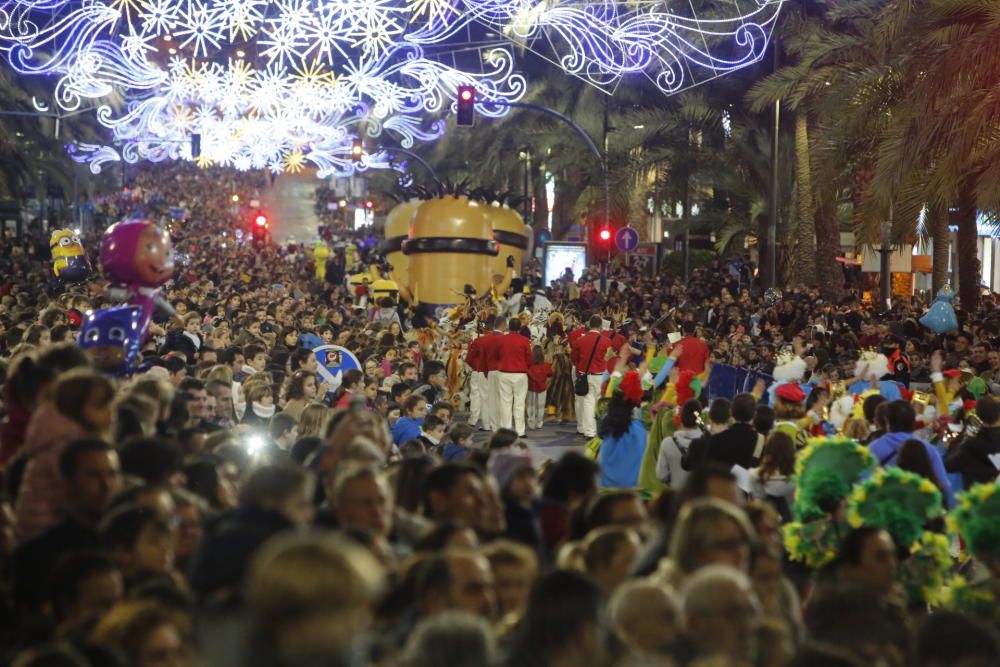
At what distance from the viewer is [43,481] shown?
21.3 ft

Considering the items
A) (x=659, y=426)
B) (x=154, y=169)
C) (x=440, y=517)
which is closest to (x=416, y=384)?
(x=659, y=426)

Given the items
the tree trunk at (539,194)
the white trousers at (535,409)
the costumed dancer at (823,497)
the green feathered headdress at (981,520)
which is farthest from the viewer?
the tree trunk at (539,194)

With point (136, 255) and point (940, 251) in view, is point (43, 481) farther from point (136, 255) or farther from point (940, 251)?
point (940, 251)

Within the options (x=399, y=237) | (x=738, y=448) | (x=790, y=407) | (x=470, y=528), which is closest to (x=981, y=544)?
(x=470, y=528)

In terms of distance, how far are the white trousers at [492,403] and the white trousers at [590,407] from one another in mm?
1125

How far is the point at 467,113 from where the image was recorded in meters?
27.6

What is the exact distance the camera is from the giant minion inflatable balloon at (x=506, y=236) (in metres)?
30.8

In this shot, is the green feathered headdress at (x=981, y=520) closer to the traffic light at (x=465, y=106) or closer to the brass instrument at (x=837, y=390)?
the brass instrument at (x=837, y=390)

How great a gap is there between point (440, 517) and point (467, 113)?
2163cm

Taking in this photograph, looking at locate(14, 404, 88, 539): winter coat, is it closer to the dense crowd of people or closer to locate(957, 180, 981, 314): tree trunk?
the dense crowd of people

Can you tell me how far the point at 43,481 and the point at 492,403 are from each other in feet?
44.6

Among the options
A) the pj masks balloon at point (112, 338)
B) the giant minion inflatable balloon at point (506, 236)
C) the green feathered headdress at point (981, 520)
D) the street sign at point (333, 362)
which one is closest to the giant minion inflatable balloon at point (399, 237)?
the giant minion inflatable balloon at point (506, 236)

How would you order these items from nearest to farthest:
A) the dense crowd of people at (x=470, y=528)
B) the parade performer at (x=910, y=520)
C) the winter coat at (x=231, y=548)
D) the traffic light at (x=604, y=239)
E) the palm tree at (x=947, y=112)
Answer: the dense crowd of people at (x=470, y=528), the winter coat at (x=231, y=548), the parade performer at (x=910, y=520), the palm tree at (x=947, y=112), the traffic light at (x=604, y=239)

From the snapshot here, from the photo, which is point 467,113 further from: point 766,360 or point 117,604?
point 117,604
